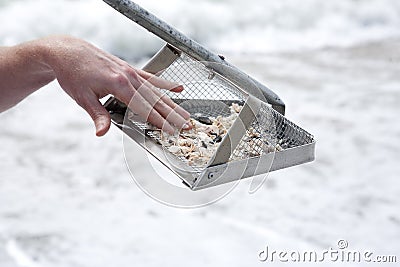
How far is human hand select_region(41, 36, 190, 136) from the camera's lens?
1026mm

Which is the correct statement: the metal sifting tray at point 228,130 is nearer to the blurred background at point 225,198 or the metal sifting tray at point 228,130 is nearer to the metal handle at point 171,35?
the metal handle at point 171,35

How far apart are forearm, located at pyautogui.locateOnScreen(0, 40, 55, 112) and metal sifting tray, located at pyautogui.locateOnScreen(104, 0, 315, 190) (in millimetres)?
166

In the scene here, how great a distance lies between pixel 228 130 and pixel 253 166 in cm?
8

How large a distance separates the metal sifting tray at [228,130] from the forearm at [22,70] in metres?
0.17

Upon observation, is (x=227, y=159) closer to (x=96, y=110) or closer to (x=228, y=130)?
(x=228, y=130)

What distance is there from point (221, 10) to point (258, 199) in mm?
2848

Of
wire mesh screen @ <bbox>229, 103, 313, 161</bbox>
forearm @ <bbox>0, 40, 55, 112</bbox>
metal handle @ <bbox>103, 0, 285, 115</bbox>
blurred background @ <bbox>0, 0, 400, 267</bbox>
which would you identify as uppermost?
metal handle @ <bbox>103, 0, 285, 115</bbox>

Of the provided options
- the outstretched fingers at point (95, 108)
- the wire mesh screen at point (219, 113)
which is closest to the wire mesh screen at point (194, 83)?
the wire mesh screen at point (219, 113)

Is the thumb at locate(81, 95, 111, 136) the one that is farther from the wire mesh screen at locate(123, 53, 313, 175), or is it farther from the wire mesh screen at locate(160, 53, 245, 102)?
the wire mesh screen at locate(160, 53, 245, 102)

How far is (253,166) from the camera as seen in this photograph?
1043mm

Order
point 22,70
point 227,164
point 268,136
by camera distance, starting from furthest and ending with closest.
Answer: point 22,70
point 268,136
point 227,164

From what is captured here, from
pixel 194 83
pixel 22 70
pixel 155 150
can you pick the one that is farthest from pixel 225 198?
pixel 155 150

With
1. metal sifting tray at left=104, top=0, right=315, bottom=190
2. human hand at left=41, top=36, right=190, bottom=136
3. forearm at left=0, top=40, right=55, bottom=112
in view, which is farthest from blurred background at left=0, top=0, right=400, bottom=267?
human hand at left=41, top=36, right=190, bottom=136

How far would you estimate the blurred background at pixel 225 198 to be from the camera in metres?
2.38
